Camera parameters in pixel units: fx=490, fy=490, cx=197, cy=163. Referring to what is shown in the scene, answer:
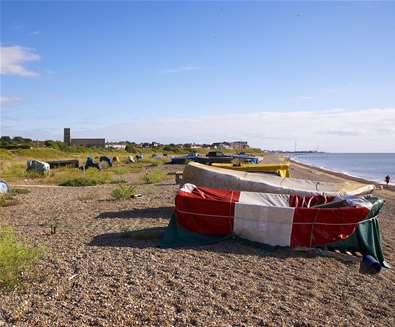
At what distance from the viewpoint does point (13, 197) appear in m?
16.3

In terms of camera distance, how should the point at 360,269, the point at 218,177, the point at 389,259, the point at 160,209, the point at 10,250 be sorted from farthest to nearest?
the point at 160,209
the point at 218,177
the point at 389,259
the point at 360,269
the point at 10,250

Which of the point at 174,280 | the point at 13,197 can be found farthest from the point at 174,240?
the point at 13,197

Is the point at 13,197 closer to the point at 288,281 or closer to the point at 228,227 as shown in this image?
the point at 228,227

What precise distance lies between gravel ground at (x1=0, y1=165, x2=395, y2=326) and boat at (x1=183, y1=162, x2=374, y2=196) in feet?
6.91

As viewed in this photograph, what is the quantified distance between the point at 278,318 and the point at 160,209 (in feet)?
26.7

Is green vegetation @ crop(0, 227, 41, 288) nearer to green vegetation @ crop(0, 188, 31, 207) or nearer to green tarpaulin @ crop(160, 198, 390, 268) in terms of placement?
green tarpaulin @ crop(160, 198, 390, 268)

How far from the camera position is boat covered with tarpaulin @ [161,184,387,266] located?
8703mm

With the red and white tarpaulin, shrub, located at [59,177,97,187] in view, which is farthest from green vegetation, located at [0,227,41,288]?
shrub, located at [59,177,97,187]

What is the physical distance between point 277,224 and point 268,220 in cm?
17

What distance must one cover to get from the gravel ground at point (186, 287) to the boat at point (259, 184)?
2.11 metres

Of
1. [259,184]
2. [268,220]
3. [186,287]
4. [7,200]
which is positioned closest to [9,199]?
[7,200]

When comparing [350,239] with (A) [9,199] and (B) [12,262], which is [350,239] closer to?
(B) [12,262]

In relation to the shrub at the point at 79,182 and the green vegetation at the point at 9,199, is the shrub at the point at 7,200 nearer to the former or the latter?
the green vegetation at the point at 9,199

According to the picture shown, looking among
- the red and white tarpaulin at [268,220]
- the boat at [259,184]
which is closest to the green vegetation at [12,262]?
the red and white tarpaulin at [268,220]
